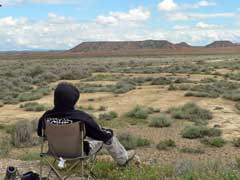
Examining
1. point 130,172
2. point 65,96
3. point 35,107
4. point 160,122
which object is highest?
point 65,96

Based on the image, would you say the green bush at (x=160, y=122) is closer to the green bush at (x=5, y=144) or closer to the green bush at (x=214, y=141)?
the green bush at (x=214, y=141)

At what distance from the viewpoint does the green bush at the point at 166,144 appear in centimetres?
1226

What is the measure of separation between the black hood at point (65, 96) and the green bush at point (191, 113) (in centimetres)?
1135

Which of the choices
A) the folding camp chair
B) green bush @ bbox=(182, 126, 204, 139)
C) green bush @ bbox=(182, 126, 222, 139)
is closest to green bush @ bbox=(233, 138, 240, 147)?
green bush @ bbox=(182, 126, 222, 139)

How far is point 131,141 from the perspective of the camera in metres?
12.6

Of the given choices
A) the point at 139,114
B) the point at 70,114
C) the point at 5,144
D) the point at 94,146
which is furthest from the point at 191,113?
the point at 70,114

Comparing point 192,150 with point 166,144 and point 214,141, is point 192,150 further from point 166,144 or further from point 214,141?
point 214,141

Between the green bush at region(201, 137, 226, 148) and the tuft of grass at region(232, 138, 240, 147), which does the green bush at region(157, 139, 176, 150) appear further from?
the tuft of grass at region(232, 138, 240, 147)

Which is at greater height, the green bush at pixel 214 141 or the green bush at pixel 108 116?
the green bush at pixel 214 141

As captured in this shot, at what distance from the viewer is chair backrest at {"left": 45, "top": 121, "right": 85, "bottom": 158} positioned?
5930 millimetres

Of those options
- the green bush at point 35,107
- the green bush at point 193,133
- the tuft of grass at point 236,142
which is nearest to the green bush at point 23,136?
the green bush at point 193,133

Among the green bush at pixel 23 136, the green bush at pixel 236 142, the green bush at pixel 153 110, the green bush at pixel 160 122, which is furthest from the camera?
the green bush at pixel 153 110

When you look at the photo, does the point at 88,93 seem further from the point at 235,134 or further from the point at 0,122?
the point at 235,134

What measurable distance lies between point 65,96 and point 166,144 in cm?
701
